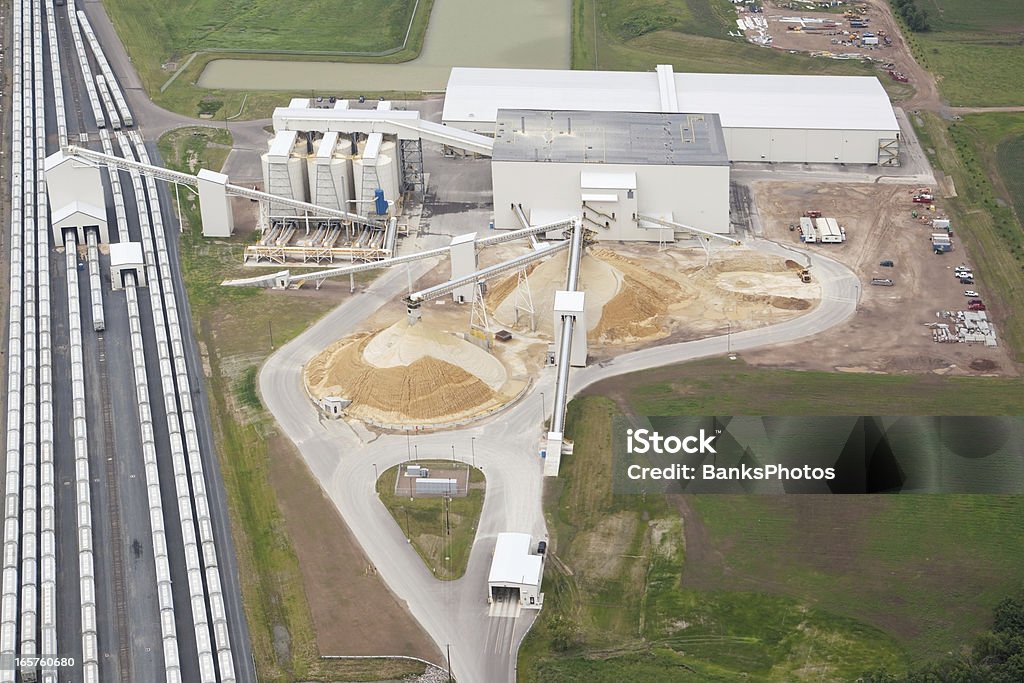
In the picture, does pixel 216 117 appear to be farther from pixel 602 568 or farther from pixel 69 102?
pixel 602 568

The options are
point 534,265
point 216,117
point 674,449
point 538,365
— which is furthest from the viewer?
point 216,117

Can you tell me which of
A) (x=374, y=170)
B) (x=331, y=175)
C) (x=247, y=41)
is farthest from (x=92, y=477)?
(x=247, y=41)

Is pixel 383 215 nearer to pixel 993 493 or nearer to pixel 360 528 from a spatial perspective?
pixel 360 528

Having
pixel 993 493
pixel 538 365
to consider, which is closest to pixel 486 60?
pixel 538 365

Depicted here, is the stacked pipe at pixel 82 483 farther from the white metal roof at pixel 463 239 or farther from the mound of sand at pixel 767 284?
the mound of sand at pixel 767 284

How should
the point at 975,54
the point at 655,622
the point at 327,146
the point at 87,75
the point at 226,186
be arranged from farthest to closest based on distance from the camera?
the point at 975,54, the point at 87,75, the point at 327,146, the point at 226,186, the point at 655,622

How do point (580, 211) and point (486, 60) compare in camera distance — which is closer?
point (580, 211)

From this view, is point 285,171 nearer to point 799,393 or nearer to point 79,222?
point 79,222

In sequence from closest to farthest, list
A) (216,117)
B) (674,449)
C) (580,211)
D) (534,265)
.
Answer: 1. (674,449)
2. (534,265)
3. (580,211)
4. (216,117)
